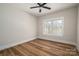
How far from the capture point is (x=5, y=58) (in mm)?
1138

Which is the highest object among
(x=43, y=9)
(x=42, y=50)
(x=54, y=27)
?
(x=43, y=9)

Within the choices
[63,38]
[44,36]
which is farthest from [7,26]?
[63,38]

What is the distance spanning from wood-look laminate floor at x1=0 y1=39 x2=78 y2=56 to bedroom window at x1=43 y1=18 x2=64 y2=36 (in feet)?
0.62

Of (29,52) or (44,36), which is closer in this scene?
(29,52)

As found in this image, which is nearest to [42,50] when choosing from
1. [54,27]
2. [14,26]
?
[54,27]

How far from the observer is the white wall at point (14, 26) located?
112 cm

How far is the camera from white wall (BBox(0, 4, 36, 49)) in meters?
1.12

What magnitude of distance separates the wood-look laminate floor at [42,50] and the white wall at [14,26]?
0.10 meters

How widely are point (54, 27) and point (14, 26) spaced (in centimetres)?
73

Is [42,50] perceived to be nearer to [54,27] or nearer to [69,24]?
[54,27]

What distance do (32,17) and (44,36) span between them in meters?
0.44

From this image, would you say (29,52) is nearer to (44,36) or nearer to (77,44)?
(44,36)

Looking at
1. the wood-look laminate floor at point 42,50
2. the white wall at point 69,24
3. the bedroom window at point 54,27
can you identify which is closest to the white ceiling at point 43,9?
the white wall at point 69,24

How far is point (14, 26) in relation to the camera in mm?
1184
